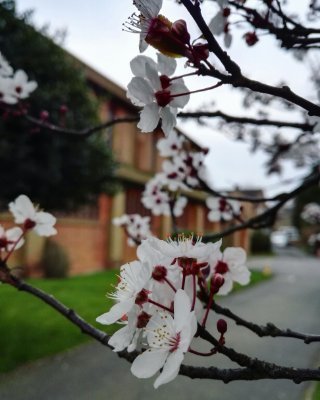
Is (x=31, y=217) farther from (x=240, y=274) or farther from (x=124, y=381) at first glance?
(x=124, y=381)

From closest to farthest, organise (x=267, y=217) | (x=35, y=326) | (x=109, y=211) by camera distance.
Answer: (x=267, y=217), (x=35, y=326), (x=109, y=211)

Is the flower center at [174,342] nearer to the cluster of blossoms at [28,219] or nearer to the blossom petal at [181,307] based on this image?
the blossom petal at [181,307]

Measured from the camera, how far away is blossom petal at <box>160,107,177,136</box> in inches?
38.3

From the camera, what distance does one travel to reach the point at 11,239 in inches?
70.2

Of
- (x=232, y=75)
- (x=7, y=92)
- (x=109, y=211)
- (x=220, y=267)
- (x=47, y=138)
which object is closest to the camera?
(x=232, y=75)

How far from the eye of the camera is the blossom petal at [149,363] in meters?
0.91

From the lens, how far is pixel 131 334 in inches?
37.9

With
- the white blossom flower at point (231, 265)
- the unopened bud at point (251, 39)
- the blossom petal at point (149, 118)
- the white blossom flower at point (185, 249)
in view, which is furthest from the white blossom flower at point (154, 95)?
the unopened bud at point (251, 39)

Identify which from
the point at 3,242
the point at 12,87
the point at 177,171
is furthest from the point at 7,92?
the point at 177,171

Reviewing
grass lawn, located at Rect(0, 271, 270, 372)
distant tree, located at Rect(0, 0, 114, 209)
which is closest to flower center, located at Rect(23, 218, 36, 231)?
grass lawn, located at Rect(0, 271, 270, 372)

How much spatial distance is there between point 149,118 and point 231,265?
0.74 m

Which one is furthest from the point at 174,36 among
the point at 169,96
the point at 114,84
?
the point at 114,84

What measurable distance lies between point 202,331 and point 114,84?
13.2 meters

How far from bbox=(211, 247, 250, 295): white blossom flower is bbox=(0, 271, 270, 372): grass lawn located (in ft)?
12.6
